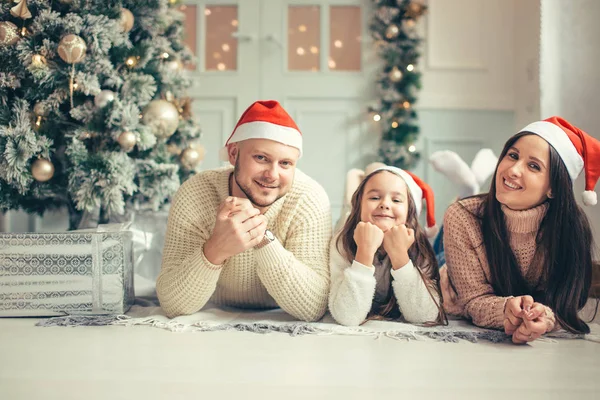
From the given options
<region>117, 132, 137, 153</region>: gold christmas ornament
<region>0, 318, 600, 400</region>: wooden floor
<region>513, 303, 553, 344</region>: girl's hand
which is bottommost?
<region>0, 318, 600, 400</region>: wooden floor

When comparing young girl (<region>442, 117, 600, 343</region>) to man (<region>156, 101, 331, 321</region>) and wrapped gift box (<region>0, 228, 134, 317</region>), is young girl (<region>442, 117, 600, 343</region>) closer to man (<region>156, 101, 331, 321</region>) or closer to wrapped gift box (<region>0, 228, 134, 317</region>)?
man (<region>156, 101, 331, 321</region>)

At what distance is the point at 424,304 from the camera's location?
62.0 inches

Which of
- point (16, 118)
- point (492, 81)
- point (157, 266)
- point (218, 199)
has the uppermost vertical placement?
point (492, 81)

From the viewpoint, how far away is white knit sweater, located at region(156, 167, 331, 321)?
1.52 metres

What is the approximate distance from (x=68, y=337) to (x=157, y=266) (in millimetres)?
1050

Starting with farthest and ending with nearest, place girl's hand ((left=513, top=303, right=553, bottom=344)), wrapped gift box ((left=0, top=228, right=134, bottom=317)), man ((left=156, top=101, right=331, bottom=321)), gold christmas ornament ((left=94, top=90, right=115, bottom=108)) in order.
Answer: gold christmas ornament ((left=94, top=90, right=115, bottom=108)), wrapped gift box ((left=0, top=228, right=134, bottom=317)), man ((left=156, top=101, right=331, bottom=321)), girl's hand ((left=513, top=303, right=553, bottom=344))

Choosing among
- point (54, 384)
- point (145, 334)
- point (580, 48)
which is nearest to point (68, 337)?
point (145, 334)

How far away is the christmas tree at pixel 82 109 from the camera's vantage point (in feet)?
6.52

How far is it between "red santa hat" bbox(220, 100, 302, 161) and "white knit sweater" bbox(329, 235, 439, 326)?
1.27 ft

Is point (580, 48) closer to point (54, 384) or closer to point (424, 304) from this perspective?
point (424, 304)

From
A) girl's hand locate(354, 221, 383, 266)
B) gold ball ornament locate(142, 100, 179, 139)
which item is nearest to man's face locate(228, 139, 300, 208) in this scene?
girl's hand locate(354, 221, 383, 266)

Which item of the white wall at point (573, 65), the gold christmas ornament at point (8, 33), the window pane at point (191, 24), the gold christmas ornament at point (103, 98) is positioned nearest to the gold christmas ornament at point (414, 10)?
the white wall at point (573, 65)

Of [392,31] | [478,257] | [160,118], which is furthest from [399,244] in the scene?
[392,31]

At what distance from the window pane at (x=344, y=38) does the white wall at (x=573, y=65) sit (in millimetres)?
1158
